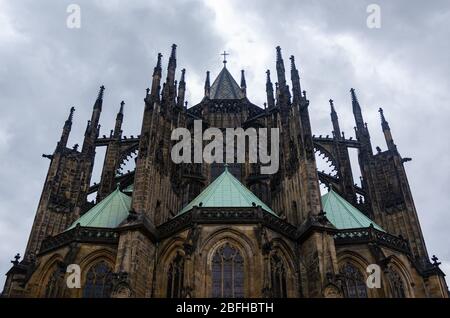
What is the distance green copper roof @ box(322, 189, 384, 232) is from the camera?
2238 cm

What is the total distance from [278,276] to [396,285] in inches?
237

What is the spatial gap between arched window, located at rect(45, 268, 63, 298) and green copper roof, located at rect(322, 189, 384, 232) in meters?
13.7

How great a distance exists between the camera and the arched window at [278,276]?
60.8ft

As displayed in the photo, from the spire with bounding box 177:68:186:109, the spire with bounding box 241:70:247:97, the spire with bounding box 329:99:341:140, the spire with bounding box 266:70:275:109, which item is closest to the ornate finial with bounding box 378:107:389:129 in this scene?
the spire with bounding box 329:99:341:140

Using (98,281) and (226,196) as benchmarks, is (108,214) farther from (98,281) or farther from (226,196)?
(226,196)

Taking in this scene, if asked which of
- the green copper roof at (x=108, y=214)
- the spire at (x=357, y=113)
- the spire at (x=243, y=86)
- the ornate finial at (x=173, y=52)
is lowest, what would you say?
the green copper roof at (x=108, y=214)

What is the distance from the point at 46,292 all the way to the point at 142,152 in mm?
8183

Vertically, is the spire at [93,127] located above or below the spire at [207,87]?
below

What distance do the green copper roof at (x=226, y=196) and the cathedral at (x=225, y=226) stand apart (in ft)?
0.24

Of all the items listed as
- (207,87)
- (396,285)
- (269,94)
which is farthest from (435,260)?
(207,87)

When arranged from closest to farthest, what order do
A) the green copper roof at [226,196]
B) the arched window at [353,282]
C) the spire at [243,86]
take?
the arched window at [353,282], the green copper roof at [226,196], the spire at [243,86]

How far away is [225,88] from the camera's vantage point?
129 ft

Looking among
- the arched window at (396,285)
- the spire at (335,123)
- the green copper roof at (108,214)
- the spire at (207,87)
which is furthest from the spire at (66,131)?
the arched window at (396,285)

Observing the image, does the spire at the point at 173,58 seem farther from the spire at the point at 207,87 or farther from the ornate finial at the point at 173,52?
the spire at the point at 207,87
